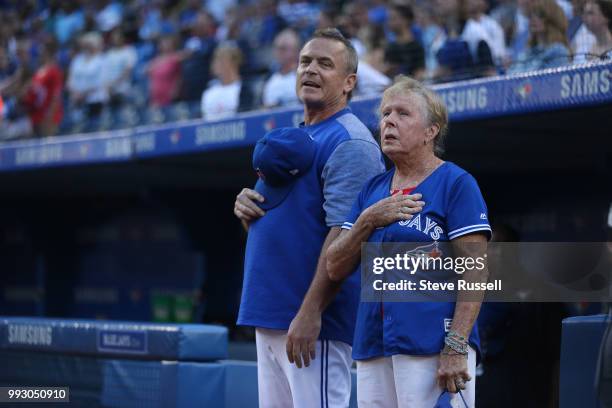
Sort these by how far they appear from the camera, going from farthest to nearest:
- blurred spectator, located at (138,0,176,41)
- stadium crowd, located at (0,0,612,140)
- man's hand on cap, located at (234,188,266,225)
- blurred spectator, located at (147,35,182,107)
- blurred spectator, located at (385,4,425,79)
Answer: blurred spectator, located at (138,0,176,41), blurred spectator, located at (147,35,182,107), blurred spectator, located at (385,4,425,79), stadium crowd, located at (0,0,612,140), man's hand on cap, located at (234,188,266,225)

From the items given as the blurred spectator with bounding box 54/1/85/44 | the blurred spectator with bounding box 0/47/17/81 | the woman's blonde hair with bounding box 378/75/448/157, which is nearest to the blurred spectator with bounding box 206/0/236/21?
the blurred spectator with bounding box 54/1/85/44

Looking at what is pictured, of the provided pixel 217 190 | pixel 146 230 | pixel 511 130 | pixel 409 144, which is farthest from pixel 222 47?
pixel 409 144

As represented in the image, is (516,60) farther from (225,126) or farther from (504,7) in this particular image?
(225,126)

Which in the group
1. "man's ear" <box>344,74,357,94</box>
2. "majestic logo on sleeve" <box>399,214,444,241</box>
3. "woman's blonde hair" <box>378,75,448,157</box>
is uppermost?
"man's ear" <box>344,74,357,94</box>

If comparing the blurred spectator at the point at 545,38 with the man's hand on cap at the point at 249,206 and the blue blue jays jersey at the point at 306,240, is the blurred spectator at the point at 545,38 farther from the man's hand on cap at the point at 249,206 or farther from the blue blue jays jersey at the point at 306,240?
the man's hand on cap at the point at 249,206

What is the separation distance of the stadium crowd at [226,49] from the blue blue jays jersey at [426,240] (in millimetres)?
2167

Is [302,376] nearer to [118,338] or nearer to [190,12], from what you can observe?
[118,338]

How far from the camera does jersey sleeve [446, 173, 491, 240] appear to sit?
10.4 ft

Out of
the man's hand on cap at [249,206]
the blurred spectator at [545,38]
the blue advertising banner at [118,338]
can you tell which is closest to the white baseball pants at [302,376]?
the man's hand on cap at [249,206]

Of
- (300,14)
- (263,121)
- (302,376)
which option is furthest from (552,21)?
(300,14)

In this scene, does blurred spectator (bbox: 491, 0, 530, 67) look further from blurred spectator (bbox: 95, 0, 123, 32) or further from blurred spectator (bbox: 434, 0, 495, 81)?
blurred spectator (bbox: 95, 0, 123, 32)

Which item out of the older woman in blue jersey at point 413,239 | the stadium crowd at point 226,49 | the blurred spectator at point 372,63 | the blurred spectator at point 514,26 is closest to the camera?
the older woman in blue jersey at point 413,239

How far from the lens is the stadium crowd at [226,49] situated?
19.9 feet

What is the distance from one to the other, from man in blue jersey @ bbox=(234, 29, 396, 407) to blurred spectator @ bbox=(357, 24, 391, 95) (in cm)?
289
